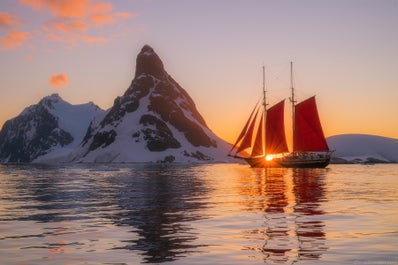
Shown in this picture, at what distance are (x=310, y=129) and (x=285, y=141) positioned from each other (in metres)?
Result: 12.6

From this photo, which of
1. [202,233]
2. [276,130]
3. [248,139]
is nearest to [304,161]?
[276,130]

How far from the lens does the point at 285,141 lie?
15475 cm

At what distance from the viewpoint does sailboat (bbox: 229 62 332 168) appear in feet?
472

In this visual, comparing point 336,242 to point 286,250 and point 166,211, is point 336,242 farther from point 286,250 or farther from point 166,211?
point 166,211

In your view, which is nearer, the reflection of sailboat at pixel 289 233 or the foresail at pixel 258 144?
the reflection of sailboat at pixel 289 233

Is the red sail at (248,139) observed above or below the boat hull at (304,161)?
above

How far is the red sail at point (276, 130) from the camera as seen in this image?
15450cm

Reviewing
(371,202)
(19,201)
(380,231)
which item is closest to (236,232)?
(380,231)

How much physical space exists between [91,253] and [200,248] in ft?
12.9

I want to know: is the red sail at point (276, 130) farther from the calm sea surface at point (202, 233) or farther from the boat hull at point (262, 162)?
the calm sea surface at point (202, 233)

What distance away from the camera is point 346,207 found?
35.9 m

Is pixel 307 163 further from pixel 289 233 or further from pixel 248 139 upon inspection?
pixel 289 233

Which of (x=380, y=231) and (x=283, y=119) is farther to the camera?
(x=283, y=119)

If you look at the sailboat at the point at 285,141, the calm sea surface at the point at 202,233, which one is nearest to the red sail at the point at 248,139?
the sailboat at the point at 285,141
